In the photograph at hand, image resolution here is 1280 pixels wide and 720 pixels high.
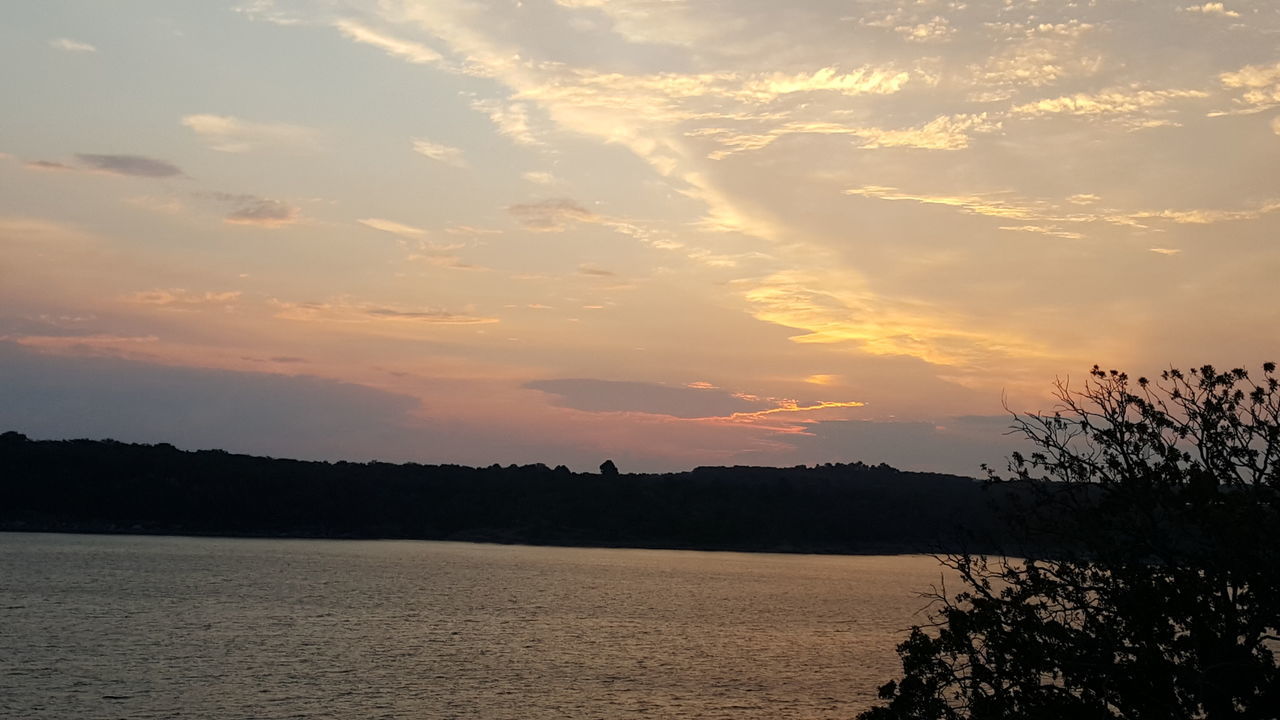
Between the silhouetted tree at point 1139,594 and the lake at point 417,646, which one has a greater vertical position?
the silhouetted tree at point 1139,594

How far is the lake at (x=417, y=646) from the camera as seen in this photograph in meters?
58.9

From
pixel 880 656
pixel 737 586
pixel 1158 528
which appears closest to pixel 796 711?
pixel 880 656

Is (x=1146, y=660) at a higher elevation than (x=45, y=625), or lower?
higher

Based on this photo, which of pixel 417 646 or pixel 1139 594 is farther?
pixel 417 646

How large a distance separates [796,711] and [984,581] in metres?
37.8

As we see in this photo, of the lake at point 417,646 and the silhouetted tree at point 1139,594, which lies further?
the lake at point 417,646

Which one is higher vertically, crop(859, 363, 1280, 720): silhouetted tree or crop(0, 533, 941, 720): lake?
crop(859, 363, 1280, 720): silhouetted tree

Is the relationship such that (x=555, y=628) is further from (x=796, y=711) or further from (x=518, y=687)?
(x=796, y=711)

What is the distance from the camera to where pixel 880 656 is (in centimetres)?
8512

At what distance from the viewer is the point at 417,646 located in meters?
84.1

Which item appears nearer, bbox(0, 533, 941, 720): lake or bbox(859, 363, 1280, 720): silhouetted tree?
bbox(859, 363, 1280, 720): silhouetted tree

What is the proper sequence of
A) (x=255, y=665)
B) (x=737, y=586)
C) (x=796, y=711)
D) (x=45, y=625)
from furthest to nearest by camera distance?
(x=737, y=586), (x=45, y=625), (x=255, y=665), (x=796, y=711)

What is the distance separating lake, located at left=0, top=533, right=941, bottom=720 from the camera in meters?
58.9

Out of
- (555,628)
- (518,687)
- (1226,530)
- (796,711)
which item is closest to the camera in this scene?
(1226,530)
